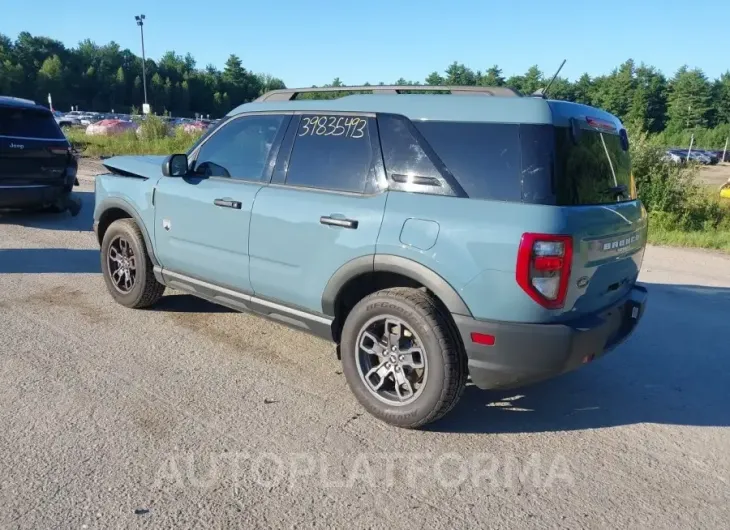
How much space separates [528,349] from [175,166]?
3056mm

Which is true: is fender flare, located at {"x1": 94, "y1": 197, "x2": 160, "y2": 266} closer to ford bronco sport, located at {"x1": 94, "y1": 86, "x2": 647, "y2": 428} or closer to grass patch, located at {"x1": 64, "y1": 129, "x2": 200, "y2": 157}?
ford bronco sport, located at {"x1": 94, "y1": 86, "x2": 647, "y2": 428}

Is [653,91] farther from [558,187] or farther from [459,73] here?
[558,187]

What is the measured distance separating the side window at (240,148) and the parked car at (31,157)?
17.0ft

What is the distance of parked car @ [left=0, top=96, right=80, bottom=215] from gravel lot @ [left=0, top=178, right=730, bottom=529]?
421 centimetres

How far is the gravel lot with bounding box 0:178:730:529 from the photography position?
9.04 ft

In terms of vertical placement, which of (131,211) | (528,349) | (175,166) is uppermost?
(175,166)

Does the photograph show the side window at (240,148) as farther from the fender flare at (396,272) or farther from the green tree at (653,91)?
the green tree at (653,91)

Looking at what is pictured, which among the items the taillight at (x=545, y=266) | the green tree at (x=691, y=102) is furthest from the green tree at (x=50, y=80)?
the taillight at (x=545, y=266)

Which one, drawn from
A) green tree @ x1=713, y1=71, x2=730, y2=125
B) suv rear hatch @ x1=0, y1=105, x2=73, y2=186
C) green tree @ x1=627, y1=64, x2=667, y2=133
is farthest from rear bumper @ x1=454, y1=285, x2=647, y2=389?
green tree @ x1=713, y1=71, x2=730, y2=125

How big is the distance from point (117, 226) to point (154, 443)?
108 inches

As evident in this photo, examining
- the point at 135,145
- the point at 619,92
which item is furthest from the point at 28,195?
the point at 619,92

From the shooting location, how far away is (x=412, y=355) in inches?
139

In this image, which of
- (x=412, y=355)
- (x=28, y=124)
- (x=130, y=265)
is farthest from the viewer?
(x=28, y=124)

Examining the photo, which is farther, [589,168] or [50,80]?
[50,80]
